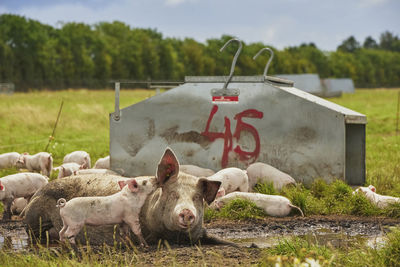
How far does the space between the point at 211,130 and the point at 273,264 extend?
17.6ft

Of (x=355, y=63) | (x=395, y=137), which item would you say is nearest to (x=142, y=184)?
(x=395, y=137)

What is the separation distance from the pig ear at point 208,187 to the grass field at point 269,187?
0.73m

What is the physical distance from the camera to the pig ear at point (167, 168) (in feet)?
17.8

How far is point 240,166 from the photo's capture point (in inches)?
383

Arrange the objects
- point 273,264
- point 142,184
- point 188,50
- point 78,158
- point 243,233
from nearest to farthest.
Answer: point 273,264, point 142,184, point 243,233, point 78,158, point 188,50

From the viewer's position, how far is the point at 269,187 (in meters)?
8.77

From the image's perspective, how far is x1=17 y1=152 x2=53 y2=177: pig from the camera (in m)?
10.7

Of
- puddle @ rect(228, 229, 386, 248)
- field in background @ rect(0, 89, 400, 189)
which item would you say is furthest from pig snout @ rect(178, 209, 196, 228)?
field in background @ rect(0, 89, 400, 189)

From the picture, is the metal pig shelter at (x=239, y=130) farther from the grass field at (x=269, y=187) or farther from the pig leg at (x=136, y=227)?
the pig leg at (x=136, y=227)

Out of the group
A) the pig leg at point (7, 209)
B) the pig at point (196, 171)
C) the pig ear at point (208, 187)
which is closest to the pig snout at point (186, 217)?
the pig ear at point (208, 187)

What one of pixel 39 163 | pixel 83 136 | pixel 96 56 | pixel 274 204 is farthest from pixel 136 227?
pixel 96 56

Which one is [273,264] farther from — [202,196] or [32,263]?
[32,263]

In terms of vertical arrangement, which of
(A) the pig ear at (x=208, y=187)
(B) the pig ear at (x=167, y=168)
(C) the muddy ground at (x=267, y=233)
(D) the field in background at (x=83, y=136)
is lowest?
(C) the muddy ground at (x=267, y=233)

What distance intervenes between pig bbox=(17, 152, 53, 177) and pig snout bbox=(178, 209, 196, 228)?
6.20 metres
